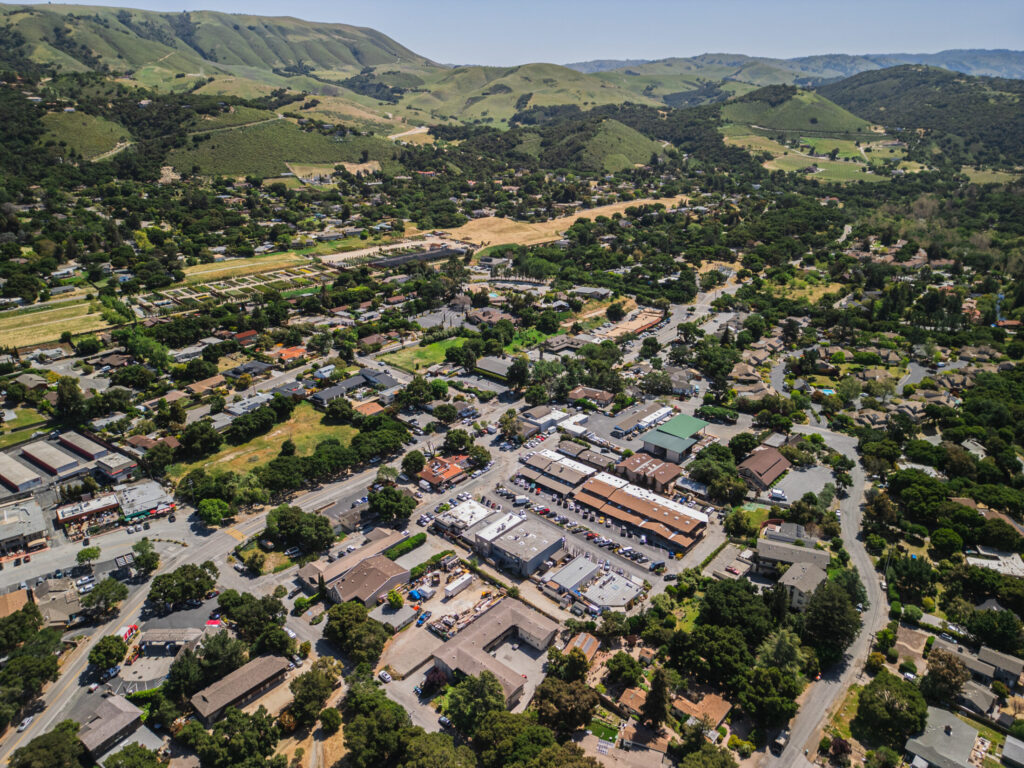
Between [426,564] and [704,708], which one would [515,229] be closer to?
[426,564]

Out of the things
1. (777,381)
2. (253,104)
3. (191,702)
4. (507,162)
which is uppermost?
(253,104)

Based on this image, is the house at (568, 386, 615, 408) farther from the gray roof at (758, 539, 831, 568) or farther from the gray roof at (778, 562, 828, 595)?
the gray roof at (778, 562, 828, 595)

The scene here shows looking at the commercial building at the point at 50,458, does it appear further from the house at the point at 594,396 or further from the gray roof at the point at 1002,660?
the gray roof at the point at 1002,660

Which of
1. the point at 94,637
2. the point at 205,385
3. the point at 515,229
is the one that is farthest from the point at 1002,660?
the point at 515,229

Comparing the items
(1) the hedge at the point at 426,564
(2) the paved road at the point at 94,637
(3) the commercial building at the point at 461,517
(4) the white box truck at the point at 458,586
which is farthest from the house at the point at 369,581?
(2) the paved road at the point at 94,637

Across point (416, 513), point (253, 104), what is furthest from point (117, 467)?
point (253, 104)

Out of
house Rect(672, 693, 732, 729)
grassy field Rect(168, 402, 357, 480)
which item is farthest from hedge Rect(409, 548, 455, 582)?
grassy field Rect(168, 402, 357, 480)

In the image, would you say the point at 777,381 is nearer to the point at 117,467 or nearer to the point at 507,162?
the point at 117,467
